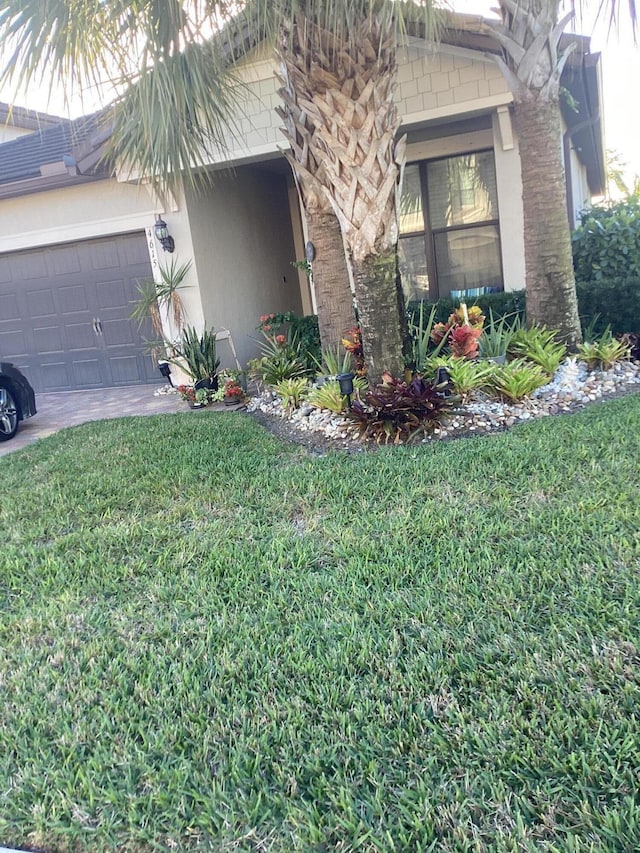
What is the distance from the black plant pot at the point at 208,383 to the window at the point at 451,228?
3.75 metres

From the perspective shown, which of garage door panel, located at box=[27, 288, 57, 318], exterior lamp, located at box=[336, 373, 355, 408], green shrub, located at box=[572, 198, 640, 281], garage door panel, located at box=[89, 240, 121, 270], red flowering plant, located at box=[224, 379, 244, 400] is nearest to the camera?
exterior lamp, located at box=[336, 373, 355, 408]

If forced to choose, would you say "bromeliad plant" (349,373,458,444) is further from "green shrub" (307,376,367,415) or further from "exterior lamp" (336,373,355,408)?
"green shrub" (307,376,367,415)

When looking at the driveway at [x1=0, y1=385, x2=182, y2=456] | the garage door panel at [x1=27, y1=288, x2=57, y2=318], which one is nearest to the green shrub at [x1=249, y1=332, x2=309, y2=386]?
the driveway at [x1=0, y1=385, x2=182, y2=456]

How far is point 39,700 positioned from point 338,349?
593 centimetres

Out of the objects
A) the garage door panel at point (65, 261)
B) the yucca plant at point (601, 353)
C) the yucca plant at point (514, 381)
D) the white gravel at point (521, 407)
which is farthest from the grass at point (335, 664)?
the garage door panel at point (65, 261)

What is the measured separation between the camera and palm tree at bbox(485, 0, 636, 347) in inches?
281

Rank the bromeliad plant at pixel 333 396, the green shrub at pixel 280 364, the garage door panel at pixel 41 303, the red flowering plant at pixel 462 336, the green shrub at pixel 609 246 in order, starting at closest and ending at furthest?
1. the red flowering plant at pixel 462 336
2. the bromeliad plant at pixel 333 396
3. the green shrub at pixel 609 246
4. the green shrub at pixel 280 364
5. the garage door panel at pixel 41 303

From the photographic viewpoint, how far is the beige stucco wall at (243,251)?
1122 cm

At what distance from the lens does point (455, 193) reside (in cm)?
1077

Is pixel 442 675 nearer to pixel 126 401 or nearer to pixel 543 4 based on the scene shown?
pixel 543 4

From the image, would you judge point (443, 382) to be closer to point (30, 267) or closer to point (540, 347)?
point (540, 347)

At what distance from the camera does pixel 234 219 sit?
12219mm

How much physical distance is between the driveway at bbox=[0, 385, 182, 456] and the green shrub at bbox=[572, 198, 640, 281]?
6036mm

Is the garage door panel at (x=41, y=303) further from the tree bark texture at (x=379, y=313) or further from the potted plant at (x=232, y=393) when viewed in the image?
the tree bark texture at (x=379, y=313)
